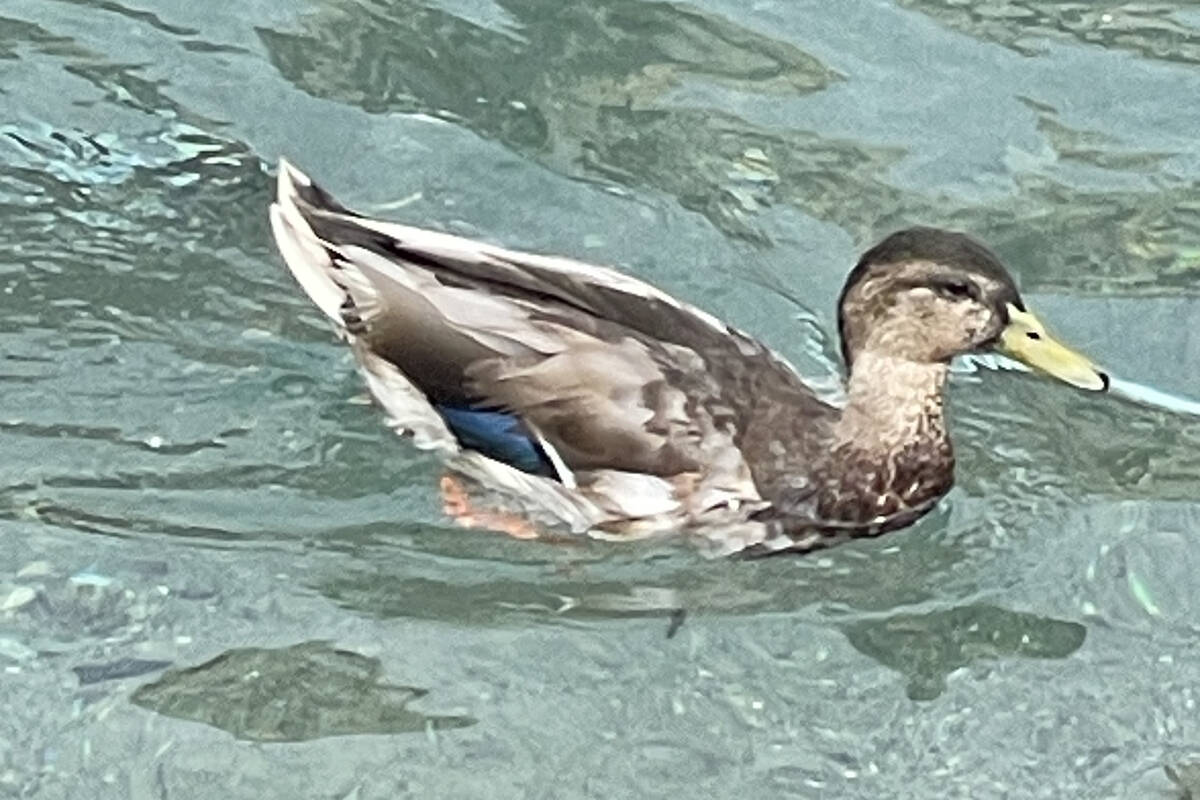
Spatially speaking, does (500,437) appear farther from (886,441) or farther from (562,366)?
(886,441)

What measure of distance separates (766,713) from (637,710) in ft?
0.92

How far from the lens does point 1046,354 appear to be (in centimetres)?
554

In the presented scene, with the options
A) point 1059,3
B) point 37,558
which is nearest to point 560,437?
point 37,558

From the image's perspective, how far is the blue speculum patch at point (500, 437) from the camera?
18.3ft

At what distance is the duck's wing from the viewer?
5535 millimetres

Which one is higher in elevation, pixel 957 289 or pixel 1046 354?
pixel 957 289

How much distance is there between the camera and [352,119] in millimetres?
6988

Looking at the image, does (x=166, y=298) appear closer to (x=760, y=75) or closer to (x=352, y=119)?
(x=352, y=119)

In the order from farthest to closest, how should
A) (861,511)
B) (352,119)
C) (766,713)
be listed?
(352,119)
(861,511)
(766,713)

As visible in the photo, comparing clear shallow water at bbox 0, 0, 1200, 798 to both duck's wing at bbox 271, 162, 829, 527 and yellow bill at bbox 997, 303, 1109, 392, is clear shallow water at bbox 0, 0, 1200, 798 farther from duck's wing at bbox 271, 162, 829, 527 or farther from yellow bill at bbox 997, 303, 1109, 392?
yellow bill at bbox 997, 303, 1109, 392

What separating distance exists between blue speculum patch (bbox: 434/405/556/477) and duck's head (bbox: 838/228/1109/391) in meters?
0.82

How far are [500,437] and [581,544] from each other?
0.33 m

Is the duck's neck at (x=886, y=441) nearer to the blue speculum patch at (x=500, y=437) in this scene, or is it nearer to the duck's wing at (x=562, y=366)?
the duck's wing at (x=562, y=366)

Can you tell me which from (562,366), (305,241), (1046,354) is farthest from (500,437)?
(1046,354)
